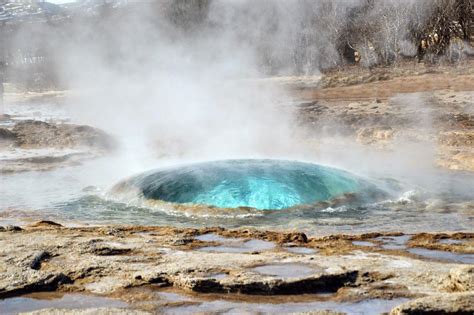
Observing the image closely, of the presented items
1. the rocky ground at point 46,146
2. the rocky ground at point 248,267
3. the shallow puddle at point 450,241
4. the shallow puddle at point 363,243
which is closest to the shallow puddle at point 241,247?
the rocky ground at point 248,267

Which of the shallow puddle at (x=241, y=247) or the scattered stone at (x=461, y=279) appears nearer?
the scattered stone at (x=461, y=279)

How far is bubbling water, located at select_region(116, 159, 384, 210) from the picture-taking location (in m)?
5.26

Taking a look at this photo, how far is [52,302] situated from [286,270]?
1.10 metres

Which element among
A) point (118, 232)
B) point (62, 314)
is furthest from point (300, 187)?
point (62, 314)

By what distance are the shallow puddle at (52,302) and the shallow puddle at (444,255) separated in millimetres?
1760

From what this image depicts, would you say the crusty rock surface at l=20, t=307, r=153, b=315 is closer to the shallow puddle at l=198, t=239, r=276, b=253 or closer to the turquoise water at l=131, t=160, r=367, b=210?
the shallow puddle at l=198, t=239, r=276, b=253

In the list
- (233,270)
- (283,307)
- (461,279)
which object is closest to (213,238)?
(233,270)

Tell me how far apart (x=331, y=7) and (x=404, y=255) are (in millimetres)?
11833

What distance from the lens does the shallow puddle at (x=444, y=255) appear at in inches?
127

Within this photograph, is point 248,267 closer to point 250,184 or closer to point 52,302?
point 52,302

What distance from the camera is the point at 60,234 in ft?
12.8

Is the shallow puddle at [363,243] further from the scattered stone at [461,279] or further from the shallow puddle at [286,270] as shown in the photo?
the scattered stone at [461,279]

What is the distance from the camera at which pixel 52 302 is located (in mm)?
2613

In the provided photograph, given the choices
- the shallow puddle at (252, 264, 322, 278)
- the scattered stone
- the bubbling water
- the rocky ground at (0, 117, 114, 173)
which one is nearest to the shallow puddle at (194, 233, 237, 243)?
the shallow puddle at (252, 264, 322, 278)
